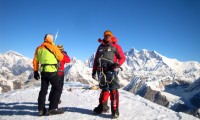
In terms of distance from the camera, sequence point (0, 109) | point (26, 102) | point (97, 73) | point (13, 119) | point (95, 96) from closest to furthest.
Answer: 1. point (13, 119)
2. point (97, 73)
3. point (0, 109)
4. point (26, 102)
5. point (95, 96)

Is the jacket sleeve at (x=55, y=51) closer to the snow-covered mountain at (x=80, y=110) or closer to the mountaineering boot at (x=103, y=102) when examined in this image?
the mountaineering boot at (x=103, y=102)

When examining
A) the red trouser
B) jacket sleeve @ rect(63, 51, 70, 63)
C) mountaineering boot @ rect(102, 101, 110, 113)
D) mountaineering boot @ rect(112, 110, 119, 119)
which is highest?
jacket sleeve @ rect(63, 51, 70, 63)

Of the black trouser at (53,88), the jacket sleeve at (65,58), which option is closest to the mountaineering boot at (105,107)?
the black trouser at (53,88)

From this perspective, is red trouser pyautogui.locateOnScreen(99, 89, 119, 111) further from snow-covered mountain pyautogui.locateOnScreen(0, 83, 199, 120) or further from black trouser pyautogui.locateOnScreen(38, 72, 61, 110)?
black trouser pyautogui.locateOnScreen(38, 72, 61, 110)

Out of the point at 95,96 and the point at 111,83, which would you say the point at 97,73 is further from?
the point at 95,96

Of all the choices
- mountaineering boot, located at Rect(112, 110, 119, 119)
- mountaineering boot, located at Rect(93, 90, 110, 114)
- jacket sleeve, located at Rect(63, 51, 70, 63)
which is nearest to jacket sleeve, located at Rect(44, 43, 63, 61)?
jacket sleeve, located at Rect(63, 51, 70, 63)

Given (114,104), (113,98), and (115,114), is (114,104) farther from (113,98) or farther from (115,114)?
(115,114)

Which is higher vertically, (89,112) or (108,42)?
Result: (108,42)

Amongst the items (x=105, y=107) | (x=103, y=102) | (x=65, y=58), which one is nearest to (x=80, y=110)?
(x=105, y=107)

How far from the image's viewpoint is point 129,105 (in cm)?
1388

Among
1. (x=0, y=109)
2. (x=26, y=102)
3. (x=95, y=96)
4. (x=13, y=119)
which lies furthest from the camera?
(x=95, y=96)

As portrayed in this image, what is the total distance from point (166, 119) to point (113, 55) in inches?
133

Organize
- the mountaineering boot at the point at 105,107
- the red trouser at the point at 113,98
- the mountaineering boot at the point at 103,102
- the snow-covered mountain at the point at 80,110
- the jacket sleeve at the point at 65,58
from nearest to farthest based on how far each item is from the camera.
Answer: the red trouser at the point at 113,98 < the snow-covered mountain at the point at 80,110 < the mountaineering boot at the point at 103,102 < the mountaineering boot at the point at 105,107 < the jacket sleeve at the point at 65,58

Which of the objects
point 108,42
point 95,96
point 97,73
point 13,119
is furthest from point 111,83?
point 95,96
